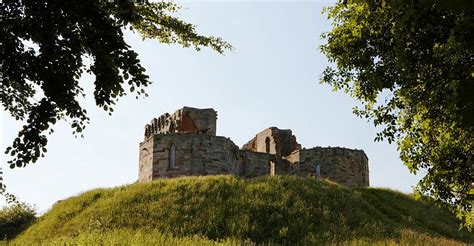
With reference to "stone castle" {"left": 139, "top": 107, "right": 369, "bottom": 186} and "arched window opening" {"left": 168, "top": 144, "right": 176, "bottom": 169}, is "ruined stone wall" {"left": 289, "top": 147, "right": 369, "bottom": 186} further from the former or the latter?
"arched window opening" {"left": 168, "top": 144, "right": 176, "bottom": 169}

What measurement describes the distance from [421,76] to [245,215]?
42.9ft

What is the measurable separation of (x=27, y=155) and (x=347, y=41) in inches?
321

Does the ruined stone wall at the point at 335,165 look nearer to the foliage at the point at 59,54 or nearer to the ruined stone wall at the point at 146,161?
the ruined stone wall at the point at 146,161

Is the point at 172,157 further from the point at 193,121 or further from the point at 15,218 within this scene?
the point at 15,218

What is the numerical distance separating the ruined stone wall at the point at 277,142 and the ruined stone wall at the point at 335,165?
3265 millimetres

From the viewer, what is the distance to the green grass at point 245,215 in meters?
21.3

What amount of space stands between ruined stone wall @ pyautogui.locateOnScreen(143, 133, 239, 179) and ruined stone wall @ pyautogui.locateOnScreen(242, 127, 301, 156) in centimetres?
902

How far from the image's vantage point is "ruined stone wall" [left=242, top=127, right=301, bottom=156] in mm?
50219

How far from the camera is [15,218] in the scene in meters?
35.5

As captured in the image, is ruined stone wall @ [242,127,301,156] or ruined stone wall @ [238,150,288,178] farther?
ruined stone wall @ [242,127,301,156]

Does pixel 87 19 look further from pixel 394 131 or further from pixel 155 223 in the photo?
pixel 155 223

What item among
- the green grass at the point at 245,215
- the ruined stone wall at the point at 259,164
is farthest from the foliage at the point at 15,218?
the ruined stone wall at the point at 259,164

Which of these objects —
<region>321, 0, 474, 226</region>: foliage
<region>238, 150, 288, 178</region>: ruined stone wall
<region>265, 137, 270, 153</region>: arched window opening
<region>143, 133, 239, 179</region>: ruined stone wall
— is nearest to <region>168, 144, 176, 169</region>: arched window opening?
<region>143, 133, 239, 179</region>: ruined stone wall

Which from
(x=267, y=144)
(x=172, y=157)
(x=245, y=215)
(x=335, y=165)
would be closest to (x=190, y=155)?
(x=172, y=157)
